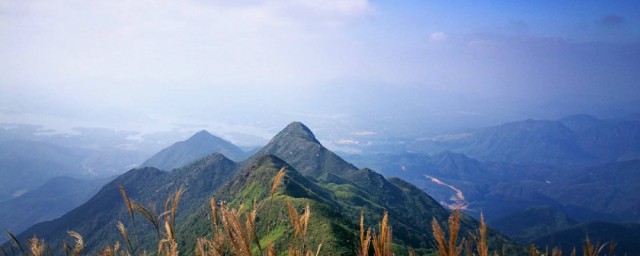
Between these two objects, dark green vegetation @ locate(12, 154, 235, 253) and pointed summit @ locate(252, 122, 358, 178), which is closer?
dark green vegetation @ locate(12, 154, 235, 253)

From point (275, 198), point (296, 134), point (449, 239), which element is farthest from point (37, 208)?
point (449, 239)

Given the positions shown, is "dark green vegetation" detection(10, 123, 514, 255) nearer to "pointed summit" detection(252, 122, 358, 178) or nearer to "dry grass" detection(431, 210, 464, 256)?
"pointed summit" detection(252, 122, 358, 178)

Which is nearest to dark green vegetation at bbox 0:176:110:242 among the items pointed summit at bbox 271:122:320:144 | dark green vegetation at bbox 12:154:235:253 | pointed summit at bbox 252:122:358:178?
dark green vegetation at bbox 12:154:235:253

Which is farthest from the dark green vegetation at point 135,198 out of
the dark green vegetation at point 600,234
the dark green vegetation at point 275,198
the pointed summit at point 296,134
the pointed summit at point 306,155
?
the dark green vegetation at point 600,234

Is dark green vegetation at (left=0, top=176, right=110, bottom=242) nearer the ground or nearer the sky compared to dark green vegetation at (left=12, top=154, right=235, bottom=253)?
nearer the ground

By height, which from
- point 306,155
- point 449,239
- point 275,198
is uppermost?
point 449,239

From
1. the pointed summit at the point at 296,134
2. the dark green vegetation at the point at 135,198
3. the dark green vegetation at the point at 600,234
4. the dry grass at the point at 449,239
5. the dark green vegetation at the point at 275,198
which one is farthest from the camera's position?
the pointed summit at the point at 296,134

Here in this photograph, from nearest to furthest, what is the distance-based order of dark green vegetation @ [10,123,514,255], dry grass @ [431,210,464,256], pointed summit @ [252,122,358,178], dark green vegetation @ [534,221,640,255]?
dry grass @ [431,210,464,256] → dark green vegetation @ [10,123,514,255] → pointed summit @ [252,122,358,178] → dark green vegetation @ [534,221,640,255]

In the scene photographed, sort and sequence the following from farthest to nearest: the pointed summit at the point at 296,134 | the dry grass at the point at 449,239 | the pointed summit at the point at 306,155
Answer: the pointed summit at the point at 296,134 → the pointed summit at the point at 306,155 → the dry grass at the point at 449,239

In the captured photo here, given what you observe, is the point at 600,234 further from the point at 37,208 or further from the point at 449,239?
the point at 37,208

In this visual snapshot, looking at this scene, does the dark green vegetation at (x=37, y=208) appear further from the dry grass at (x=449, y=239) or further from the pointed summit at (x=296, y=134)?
the dry grass at (x=449, y=239)
